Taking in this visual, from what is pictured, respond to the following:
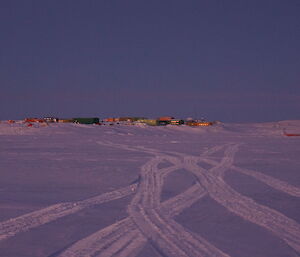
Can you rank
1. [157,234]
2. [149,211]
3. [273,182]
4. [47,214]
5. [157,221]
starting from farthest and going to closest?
[273,182], [149,211], [47,214], [157,221], [157,234]

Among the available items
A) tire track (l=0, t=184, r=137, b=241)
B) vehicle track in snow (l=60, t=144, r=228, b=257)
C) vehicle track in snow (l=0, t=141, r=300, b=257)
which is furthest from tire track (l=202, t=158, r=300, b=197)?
tire track (l=0, t=184, r=137, b=241)

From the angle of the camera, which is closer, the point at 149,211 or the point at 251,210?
the point at 149,211

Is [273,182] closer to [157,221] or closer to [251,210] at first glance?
[251,210]

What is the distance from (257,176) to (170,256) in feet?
22.6

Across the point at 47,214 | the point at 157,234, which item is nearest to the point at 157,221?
the point at 157,234

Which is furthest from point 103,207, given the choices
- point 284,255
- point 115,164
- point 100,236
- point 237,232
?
point 115,164

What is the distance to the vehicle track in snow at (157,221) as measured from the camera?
15.4ft

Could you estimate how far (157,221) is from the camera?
19.1 ft

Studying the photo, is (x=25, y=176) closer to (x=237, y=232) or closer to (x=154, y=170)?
(x=154, y=170)

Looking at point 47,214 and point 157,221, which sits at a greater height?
point 157,221

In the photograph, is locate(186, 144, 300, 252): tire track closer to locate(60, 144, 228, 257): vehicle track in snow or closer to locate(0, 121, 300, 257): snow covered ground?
locate(0, 121, 300, 257): snow covered ground

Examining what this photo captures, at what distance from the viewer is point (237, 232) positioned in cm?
548

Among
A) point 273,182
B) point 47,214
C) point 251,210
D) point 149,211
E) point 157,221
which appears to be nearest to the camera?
point 157,221

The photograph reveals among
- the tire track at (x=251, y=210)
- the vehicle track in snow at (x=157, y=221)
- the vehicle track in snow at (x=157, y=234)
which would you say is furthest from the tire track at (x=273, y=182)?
the vehicle track in snow at (x=157, y=234)
